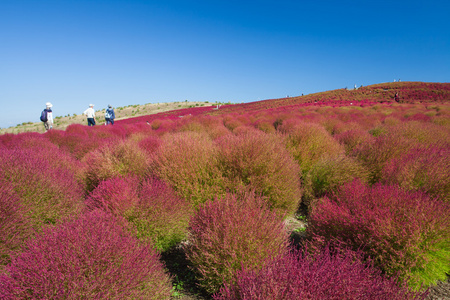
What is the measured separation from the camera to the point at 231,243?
7.20 feet

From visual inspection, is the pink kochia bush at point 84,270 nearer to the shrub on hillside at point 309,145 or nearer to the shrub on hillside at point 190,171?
the shrub on hillside at point 190,171

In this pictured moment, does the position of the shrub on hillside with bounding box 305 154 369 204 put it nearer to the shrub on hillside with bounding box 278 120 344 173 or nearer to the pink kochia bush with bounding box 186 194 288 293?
the shrub on hillside with bounding box 278 120 344 173

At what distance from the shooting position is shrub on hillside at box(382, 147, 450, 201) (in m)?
2.97

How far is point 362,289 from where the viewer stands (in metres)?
1.51

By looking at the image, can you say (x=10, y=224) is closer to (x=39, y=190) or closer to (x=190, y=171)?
(x=39, y=190)

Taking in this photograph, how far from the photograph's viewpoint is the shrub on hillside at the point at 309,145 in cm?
511

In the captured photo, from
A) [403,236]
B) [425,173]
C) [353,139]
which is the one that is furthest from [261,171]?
[353,139]

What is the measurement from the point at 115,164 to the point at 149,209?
185 centimetres

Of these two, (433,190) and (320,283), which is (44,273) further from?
(433,190)

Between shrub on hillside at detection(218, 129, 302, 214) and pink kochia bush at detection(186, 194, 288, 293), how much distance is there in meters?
1.00

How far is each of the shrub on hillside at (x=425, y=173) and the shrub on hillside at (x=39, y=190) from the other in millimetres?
4629

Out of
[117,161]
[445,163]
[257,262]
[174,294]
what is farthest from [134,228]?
[445,163]

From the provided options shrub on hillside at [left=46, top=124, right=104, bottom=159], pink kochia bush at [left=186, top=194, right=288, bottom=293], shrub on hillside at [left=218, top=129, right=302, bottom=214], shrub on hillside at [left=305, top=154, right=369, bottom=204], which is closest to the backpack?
shrub on hillside at [left=46, top=124, right=104, bottom=159]

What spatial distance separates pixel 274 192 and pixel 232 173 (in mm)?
725
